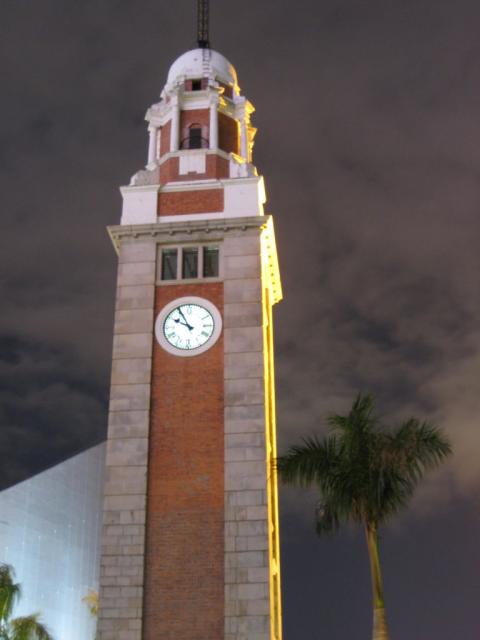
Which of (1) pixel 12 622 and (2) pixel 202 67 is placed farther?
(1) pixel 12 622

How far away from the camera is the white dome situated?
1437 inches

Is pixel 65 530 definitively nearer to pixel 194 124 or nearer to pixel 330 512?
pixel 194 124

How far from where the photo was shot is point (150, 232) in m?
31.1

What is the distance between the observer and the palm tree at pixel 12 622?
3828cm

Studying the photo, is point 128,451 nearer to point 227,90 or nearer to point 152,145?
point 152,145

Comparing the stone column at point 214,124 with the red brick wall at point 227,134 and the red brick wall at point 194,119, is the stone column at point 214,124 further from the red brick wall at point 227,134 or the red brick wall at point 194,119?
the red brick wall at point 227,134

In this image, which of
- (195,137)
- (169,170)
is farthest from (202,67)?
(169,170)

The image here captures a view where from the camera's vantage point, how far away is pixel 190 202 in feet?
105

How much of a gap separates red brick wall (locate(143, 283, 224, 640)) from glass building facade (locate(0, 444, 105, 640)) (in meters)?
40.3

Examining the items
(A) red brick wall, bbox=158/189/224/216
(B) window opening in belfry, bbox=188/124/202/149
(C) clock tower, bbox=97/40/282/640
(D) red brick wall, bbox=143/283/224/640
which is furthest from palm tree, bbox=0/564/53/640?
(B) window opening in belfry, bbox=188/124/202/149

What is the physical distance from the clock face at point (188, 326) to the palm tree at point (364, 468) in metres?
7.93

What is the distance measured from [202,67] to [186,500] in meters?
17.4

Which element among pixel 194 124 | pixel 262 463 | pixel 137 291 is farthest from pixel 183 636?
pixel 194 124

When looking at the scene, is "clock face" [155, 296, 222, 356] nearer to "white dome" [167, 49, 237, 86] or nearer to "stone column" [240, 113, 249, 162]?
"stone column" [240, 113, 249, 162]
